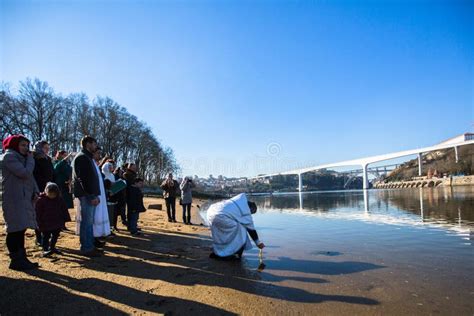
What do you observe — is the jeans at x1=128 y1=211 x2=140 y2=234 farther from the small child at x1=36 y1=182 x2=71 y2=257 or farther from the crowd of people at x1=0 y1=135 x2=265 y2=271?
the small child at x1=36 y1=182 x2=71 y2=257

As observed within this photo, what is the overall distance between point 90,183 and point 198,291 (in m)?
3.00

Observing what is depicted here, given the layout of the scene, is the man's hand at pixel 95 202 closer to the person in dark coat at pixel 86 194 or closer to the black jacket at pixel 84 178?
the person in dark coat at pixel 86 194

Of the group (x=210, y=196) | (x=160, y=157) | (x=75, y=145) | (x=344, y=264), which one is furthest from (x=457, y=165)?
(x=344, y=264)

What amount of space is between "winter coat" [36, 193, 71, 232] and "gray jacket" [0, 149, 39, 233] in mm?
882

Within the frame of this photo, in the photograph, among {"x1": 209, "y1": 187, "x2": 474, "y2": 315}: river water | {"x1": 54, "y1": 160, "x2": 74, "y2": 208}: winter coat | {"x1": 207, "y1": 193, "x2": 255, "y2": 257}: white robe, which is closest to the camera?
{"x1": 209, "y1": 187, "x2": 474, "y2": 315}: river water

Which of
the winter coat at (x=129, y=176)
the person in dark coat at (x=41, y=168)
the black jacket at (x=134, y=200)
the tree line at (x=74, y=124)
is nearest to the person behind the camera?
the person in dark coat at (x=41, y=168)

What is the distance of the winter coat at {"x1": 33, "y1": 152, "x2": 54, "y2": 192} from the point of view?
21.3 feet

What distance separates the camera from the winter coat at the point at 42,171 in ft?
21.3

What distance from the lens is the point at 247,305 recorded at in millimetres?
3711

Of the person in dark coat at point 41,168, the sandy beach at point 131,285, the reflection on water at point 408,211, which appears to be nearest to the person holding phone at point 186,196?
the sandy beach at point 131,285

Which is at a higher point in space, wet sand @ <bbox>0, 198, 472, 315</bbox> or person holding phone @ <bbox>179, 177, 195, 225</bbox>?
person holding phone @ <bbox>179, 177, 195, 225</bbox>

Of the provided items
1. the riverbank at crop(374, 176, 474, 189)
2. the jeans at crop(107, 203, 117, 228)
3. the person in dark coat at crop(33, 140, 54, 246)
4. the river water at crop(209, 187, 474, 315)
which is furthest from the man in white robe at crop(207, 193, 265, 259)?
the riverbank at crop(374, 176, 474, 189)

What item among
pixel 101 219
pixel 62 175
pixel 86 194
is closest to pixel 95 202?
pixel 86 194

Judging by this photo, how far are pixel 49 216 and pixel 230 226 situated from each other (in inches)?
133
